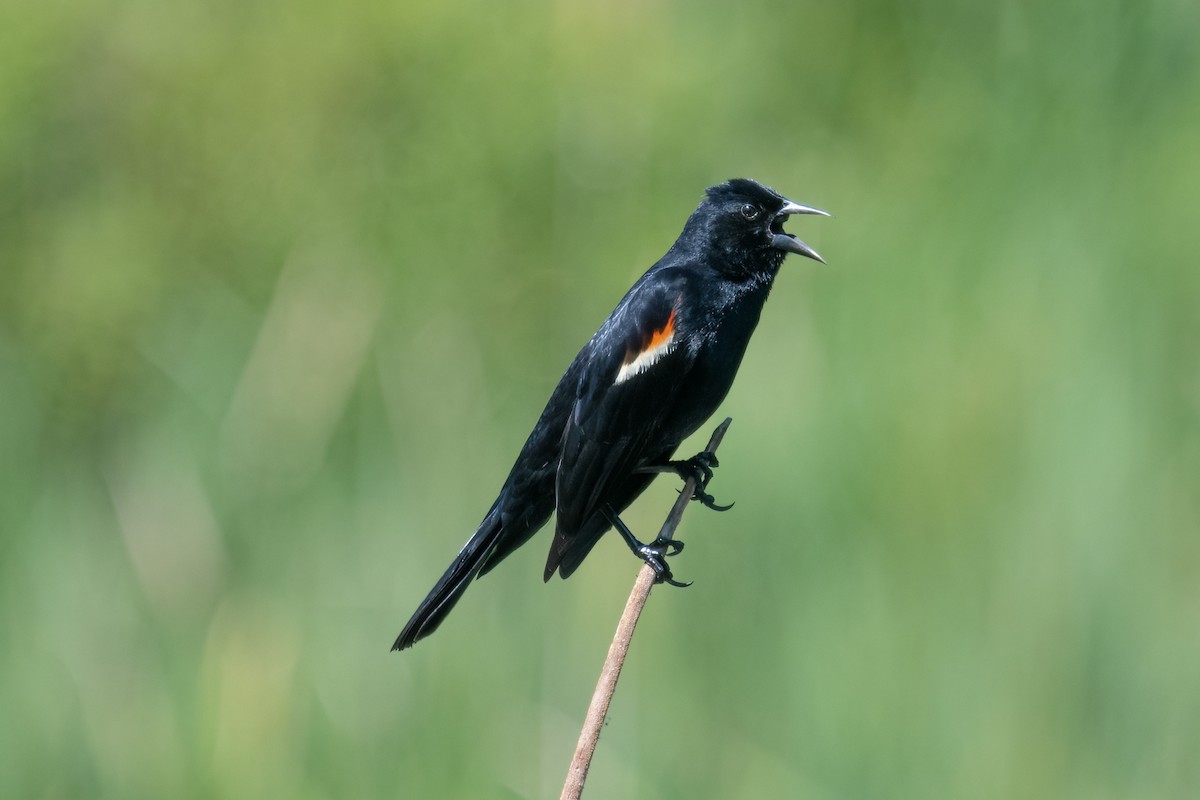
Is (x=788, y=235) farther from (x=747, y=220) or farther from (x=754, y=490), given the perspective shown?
(x=754, y=490)

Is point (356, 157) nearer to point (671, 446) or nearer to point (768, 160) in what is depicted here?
point (768, 160)

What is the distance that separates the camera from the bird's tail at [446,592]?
1.95 m

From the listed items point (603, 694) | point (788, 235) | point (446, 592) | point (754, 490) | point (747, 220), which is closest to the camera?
point (603, 694)

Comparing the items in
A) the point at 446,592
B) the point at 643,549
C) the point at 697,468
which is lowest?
the point at 446,592

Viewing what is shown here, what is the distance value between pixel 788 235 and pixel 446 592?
0.87 meters

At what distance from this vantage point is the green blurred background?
2309mm

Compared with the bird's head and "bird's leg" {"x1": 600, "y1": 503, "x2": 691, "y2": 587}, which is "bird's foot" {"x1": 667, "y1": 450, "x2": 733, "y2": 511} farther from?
the bird's head

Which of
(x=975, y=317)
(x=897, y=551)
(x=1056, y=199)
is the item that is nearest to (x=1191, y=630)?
(x=897, y=551)

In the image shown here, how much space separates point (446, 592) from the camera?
199 cm

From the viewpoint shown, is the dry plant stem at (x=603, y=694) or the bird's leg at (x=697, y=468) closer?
the dry plant stem at (x=603, y=694)

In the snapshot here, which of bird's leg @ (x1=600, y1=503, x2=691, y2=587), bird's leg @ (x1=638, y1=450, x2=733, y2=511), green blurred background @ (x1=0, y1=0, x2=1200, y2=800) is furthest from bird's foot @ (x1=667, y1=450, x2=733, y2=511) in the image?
green blurred background @ (x1=0, y1=0, x2=1200, y2=800)

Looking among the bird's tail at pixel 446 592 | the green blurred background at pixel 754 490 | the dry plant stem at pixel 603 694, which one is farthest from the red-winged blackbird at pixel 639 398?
the dry plant stem at pixel 603 694

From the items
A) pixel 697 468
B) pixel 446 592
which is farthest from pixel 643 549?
pixel 446 592

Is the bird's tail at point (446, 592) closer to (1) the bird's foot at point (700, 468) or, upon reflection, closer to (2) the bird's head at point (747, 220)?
(1) the bird's foot at point (700, 468)
